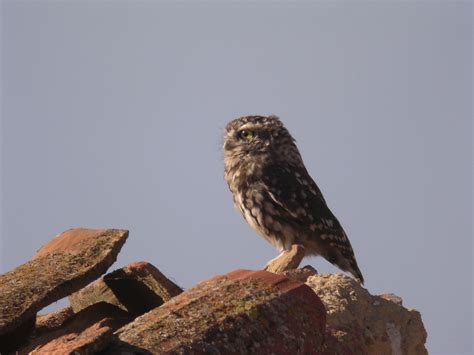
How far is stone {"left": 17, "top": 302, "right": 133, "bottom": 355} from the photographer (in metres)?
3.47

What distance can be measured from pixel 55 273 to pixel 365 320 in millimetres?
2026

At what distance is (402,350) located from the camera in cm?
534

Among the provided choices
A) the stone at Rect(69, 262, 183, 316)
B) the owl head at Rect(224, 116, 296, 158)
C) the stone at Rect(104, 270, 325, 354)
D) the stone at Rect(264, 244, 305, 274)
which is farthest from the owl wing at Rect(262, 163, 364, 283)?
the stone at Rect(104, 270, 325, 354)

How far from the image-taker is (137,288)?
551 centimetres

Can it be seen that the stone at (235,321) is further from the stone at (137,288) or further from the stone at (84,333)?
the stone at (137,288)

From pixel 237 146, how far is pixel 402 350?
3.94m

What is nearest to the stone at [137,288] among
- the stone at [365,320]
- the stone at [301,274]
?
the stone at [301,274]

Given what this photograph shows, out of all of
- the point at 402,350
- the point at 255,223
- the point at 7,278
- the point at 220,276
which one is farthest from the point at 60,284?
the point at 255,223

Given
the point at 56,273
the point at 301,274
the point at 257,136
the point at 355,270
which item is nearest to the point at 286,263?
the point at 301,274

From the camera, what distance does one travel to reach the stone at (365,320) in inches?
194

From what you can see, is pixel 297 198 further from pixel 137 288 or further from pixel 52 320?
pixel 52 320

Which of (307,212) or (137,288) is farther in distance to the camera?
(307,212)

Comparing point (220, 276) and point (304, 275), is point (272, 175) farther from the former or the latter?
point (220, 276)

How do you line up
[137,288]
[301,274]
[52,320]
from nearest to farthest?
[137,288]
[52,320]
[301,274]
